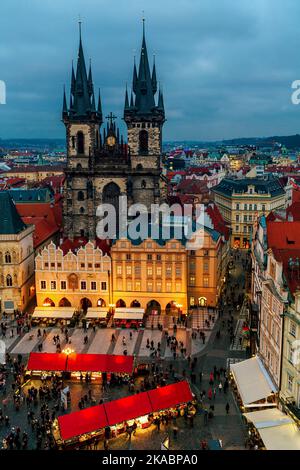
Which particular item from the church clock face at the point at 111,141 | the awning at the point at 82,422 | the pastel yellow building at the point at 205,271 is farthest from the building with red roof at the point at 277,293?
the church clock face at the point at 111,141

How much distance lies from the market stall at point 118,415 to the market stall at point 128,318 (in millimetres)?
19781

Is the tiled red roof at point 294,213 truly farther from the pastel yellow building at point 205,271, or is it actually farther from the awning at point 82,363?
the awning at point 82,363

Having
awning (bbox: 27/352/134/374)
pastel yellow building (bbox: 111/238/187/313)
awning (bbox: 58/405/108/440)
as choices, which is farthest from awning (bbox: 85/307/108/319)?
awning (bbox: 58/405/108/440)

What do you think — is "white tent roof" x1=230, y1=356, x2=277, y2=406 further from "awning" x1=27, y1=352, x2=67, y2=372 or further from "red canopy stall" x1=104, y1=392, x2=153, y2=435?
"awning" x1=27, y1=352, x2=67, y2=372

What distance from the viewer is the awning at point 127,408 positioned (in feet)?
122

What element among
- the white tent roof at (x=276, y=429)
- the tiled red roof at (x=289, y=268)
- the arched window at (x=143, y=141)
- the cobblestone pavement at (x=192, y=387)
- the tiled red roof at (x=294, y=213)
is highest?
the arched window at (x=143, y=141)

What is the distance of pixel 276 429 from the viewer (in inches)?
1350

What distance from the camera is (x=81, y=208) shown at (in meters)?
83.4

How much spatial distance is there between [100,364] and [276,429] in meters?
17.8

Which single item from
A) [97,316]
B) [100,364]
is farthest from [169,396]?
[97,316]

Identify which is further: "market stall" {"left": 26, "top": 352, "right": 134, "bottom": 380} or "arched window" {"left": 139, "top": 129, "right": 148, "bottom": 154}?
"arched window" {"left": 139, "top": 129, "right": 148, "bottom": 154}

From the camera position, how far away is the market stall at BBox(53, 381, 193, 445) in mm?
35969

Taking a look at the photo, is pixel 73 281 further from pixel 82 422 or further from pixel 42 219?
pixel 82 422

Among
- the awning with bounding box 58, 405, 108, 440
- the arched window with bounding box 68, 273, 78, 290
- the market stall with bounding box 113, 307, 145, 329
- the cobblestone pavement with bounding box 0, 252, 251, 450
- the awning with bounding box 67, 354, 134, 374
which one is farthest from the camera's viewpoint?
the arched window with bounding box 68, 273, 78, 290
